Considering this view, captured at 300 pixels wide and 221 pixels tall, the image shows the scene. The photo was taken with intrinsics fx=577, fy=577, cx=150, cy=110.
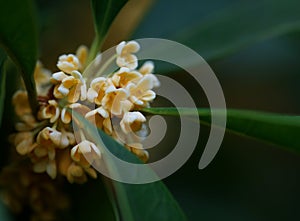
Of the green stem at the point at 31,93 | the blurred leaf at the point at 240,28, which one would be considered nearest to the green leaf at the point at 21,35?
the green stem at the point at 31,93

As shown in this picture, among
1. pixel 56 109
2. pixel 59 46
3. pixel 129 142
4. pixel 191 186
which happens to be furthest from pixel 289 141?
pixel 59 46

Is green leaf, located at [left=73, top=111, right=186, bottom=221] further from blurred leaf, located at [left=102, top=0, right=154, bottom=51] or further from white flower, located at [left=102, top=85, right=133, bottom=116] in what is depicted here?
blurred leaf, located at [left=102, top=0, right=154, bottom=51]

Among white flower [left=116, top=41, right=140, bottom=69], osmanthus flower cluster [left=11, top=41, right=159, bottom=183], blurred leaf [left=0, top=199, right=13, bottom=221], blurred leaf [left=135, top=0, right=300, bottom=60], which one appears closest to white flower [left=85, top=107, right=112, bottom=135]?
osmanthus flower cluster [left=11, top=41, right=159, bottom=183]

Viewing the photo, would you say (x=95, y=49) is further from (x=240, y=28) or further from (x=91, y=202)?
(x=240, y=28)

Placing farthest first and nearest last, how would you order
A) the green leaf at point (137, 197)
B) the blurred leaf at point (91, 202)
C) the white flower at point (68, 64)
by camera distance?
1. the blurred leaf at point (91, 202)
2. the white flower at point (68, 64)
3. the green leaf at point (137, 197)

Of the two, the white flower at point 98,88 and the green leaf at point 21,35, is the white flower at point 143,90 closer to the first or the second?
the white flower at point 98,88

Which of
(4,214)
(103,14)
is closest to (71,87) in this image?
(103,14)

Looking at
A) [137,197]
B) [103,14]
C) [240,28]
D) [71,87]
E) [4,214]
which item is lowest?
[4,214]
